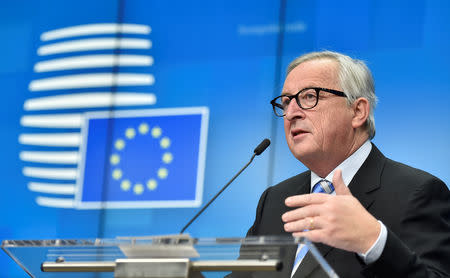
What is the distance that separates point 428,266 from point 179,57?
7.94 feet

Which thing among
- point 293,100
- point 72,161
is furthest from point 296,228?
point 72,161

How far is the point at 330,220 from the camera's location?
1.26 m

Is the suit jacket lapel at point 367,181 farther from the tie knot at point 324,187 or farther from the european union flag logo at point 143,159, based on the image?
the european union flag logo at point 143,159

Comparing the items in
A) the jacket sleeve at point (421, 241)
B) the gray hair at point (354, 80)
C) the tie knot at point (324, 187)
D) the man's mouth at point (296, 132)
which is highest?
the gray hair at point (354, 80)

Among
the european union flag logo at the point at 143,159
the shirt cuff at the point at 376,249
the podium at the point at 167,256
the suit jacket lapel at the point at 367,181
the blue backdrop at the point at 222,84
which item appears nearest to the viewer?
the podium at the point at 167,256

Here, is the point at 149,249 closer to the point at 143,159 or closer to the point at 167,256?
the point at 167,256

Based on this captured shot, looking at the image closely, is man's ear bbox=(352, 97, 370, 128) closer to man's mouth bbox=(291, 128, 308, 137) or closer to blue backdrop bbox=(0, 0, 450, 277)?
man's mouth bbox=(291, 128, 308, 137)

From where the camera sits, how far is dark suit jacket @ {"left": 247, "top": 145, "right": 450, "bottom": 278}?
1383 mm

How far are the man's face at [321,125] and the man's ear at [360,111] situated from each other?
0.8 inches

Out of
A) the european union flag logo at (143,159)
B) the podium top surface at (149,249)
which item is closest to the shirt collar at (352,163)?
the podium top surface at (149,249)

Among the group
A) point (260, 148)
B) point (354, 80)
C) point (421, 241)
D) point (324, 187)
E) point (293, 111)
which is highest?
point (354, 80)

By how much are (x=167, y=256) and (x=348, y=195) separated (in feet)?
1.55

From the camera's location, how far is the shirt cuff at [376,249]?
4.42 feet

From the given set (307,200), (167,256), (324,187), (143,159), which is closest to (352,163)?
(324,187)
